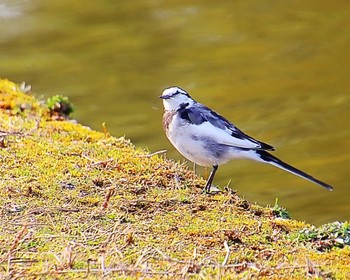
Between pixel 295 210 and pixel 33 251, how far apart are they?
406cm

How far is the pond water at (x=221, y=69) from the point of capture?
9.41 meters

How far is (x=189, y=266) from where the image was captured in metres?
4.67

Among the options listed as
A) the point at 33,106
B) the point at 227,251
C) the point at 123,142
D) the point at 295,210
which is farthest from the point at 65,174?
the point at 295,210

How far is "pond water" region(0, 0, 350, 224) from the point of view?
9.41 metres

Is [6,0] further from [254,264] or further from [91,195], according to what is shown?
[254,264]

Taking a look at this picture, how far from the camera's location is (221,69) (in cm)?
1216

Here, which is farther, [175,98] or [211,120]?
[175,98]

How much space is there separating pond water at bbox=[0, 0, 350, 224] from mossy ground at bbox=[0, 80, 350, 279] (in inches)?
95.5

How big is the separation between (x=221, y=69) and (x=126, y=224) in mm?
7046

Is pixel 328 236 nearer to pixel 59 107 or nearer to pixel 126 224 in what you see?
pixel 126 224

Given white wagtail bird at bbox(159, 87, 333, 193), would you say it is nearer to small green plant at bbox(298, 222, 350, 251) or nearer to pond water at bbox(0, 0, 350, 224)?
small green plant at bbox(298, 222, 350, 251)

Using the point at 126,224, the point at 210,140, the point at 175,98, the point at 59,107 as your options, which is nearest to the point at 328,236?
the point at 126,224

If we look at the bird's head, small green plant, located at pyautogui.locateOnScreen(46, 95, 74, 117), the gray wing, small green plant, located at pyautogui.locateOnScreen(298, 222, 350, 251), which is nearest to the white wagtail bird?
the gray wing

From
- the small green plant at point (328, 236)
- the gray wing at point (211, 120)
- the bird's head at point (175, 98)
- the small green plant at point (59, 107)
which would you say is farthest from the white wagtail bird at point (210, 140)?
the small green plant at point (59, 107)
